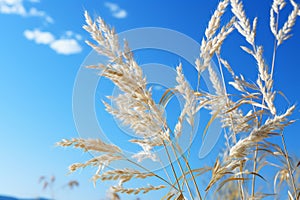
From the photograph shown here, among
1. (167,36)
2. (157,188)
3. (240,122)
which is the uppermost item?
(167,36)

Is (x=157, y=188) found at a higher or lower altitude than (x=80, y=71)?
lower

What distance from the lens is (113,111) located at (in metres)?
1.65

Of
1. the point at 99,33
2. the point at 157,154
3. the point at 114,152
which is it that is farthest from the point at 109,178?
the point at 99,33

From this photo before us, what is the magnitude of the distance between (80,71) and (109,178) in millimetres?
636

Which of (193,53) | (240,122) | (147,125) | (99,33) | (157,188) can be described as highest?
(193,53)

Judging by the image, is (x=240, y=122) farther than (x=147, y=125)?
Yes

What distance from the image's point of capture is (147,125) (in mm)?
1560

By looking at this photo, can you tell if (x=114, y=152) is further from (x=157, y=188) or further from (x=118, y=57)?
(x=118, y=57)

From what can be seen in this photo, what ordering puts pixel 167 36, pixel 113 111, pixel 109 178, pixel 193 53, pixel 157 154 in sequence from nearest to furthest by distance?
pixel 109 178, pixel 113 111, pixel 157 154, pixel 193 53, pixel 167 36

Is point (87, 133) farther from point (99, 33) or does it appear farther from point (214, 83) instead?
point (214, 83)

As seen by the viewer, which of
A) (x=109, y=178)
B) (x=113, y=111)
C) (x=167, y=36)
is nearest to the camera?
(x=109, y=178)

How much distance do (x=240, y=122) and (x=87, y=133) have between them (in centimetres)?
67

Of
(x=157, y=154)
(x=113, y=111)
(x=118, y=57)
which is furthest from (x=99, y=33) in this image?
(x=157, y=154)

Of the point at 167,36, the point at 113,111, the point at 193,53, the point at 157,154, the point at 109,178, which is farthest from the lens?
the point at 167,36
